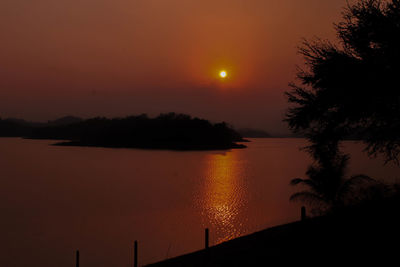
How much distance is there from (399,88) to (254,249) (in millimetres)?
8959

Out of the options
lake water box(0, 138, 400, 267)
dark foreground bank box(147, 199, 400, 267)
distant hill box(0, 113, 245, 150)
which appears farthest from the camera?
distant hill box(0, 113, 245, 150)

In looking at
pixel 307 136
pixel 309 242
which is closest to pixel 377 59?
pixel 307 136

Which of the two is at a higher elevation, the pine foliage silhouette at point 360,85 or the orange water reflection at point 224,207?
the pine foliage silhouette at point 360,85

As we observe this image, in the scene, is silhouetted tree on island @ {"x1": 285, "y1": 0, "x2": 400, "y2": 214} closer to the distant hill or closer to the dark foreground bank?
the dark foreground bank

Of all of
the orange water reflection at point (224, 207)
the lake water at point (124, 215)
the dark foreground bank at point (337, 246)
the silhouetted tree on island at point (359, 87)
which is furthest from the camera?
the orange water reflection at point (224, 207)

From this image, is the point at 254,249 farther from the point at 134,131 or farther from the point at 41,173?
the point at 134,131

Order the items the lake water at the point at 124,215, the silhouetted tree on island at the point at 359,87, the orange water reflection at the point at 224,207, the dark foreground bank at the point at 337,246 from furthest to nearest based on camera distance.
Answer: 1. the orange water reflection at the point at 224,207
2. the lake water at the point at 124,215
3. the silhouetted tree on island at the point at 359,87
4. the dark foreground bank at the point at 337,246

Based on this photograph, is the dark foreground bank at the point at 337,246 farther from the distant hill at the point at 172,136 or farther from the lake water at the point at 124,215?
the distant hill at the point at 172,136

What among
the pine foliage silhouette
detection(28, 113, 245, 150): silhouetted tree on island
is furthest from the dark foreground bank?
detection(28, 113, 245, 150): silhouetted tree on island

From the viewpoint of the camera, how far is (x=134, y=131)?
190250 millimetres

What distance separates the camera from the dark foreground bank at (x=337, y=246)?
7359 mm

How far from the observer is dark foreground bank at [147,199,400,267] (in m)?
7.36

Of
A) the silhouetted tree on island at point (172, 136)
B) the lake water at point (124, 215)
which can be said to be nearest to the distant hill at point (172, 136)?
the silhouetted tree on island at point (172, 136)

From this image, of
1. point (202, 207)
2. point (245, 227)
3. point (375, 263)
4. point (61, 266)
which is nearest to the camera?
point (375, 263)
